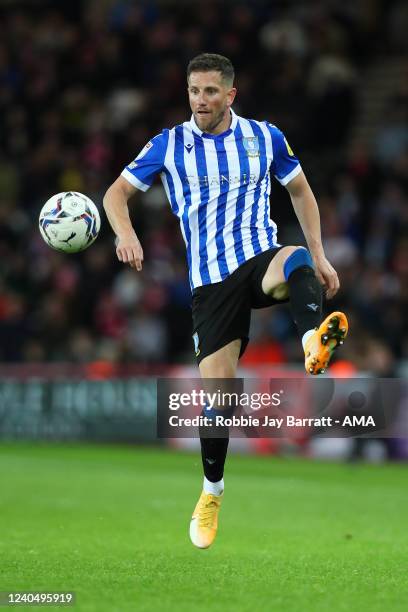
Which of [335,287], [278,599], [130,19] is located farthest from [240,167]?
[130,19]

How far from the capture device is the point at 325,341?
20.9 feet

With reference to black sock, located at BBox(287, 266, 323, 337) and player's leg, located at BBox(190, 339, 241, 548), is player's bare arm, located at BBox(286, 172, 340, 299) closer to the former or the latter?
black sock, located at BBox(287, 266, 323, 337)

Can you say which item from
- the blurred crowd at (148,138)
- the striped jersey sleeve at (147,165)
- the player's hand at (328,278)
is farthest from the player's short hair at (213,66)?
the blurred crowd at (148,138)

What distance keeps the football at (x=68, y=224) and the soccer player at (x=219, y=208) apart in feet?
0.62

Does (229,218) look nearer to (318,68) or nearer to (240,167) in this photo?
(240,167)

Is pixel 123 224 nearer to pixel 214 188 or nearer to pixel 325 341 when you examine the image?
pixel 214 188

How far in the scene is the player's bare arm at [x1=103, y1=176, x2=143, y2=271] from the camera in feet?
22.0

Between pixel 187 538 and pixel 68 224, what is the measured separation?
2.60 metres

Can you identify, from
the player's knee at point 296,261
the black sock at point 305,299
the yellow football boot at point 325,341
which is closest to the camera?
the yellow football boot at point 325,341

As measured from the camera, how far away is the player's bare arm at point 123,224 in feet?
22.0

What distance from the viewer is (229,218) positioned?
7270mm

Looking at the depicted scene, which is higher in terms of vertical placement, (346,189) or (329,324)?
(346,189)

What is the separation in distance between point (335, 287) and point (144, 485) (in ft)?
19.3

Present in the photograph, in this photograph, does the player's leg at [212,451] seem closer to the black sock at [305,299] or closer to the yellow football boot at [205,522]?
the yellow football boot at [205,522]
